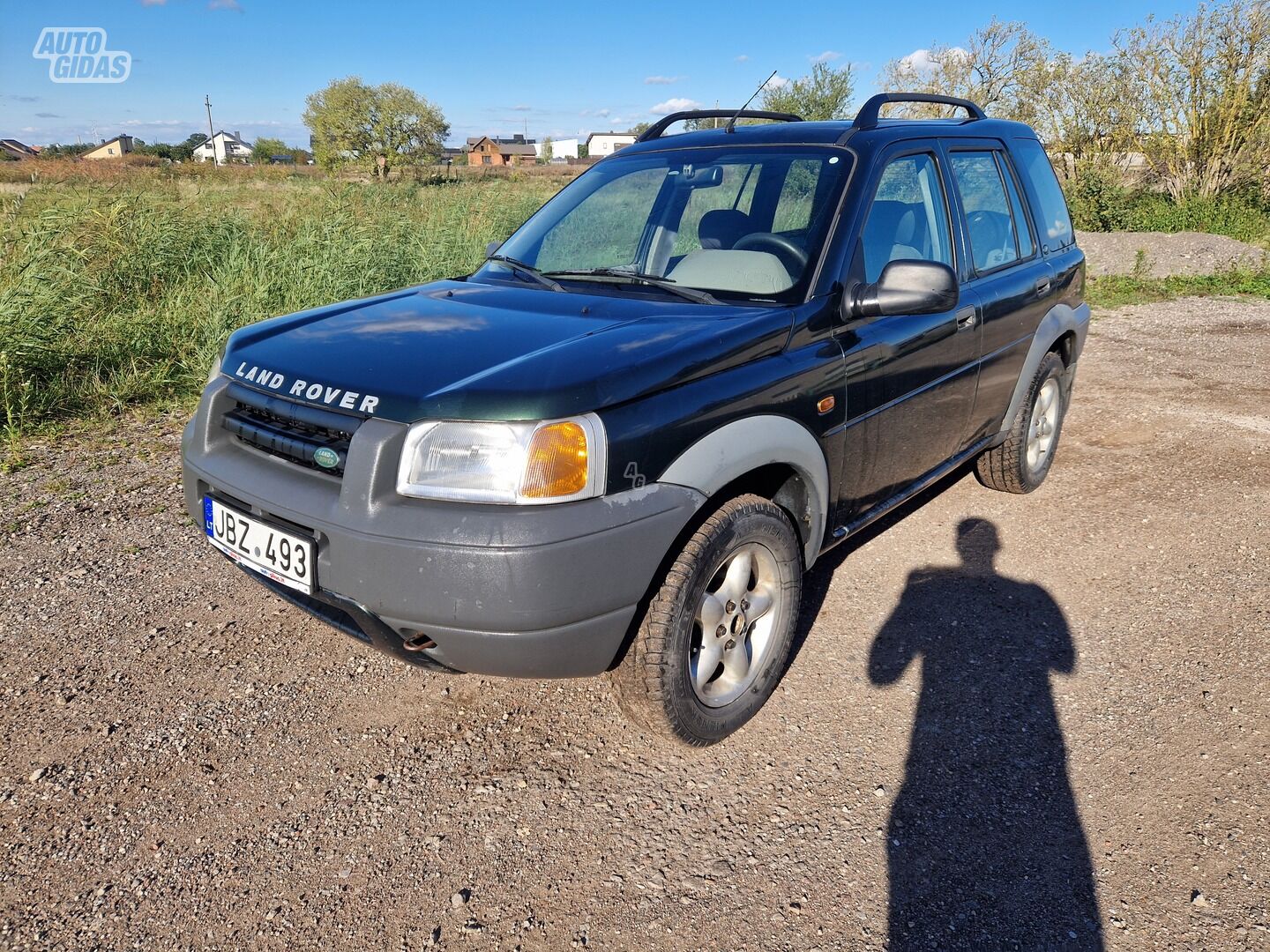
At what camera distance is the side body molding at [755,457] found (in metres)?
2.41

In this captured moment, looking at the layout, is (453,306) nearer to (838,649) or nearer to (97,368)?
(838,649)

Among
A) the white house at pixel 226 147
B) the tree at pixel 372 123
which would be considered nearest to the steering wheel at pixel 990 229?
the tree at pixel 372 123

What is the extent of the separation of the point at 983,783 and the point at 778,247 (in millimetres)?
1850

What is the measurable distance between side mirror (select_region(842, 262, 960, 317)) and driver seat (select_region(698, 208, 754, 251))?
0.54m

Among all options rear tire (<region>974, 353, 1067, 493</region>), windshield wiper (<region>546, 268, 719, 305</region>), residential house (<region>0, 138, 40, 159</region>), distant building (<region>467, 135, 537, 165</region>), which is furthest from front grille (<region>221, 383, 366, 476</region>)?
distant building (<region>467, 135, 537, 165</region>)

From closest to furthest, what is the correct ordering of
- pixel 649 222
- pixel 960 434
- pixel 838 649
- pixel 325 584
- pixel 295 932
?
pixel 295 932 → pixel 325 584 → pixel 838 649 → pixel 649 222 → pixel 960 434

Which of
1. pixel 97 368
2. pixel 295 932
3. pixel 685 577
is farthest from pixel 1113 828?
pixel 97 368

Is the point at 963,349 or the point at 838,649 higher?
the point at 963,349

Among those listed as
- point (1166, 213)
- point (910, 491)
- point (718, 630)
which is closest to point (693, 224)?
point (910, 491)

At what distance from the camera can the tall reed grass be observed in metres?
5.94

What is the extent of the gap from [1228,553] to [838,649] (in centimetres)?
219

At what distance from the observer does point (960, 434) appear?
12.8ft

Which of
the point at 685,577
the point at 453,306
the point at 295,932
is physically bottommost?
the point at 295,932

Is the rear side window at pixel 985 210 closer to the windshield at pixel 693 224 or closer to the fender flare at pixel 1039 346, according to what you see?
the fender flare at pixel 1039 346
